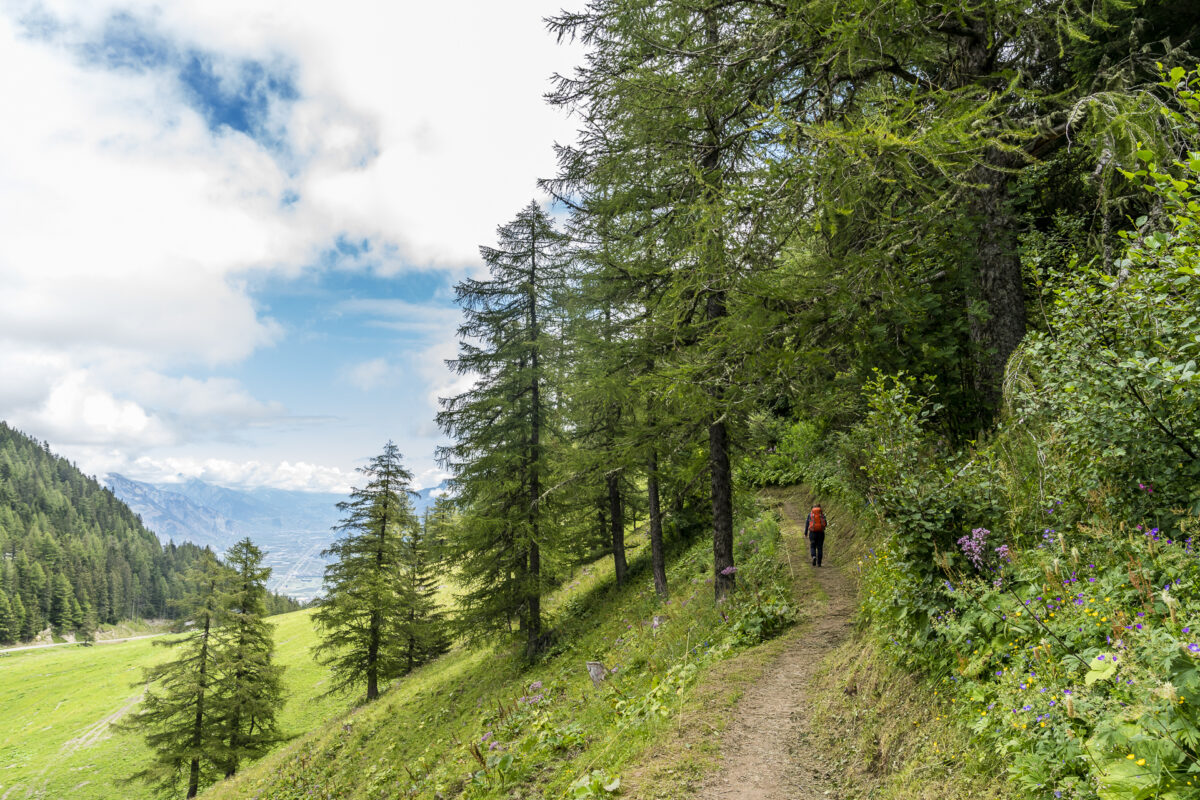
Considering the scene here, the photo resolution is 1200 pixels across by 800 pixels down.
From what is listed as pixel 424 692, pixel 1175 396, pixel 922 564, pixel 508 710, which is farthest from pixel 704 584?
pixel 424 692

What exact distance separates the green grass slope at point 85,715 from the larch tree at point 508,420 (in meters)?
15.9

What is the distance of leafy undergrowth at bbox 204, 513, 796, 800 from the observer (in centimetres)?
711

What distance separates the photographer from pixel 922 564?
5.58 metres

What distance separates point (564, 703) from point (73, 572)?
188 metres

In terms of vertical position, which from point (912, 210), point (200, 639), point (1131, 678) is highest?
point (912, 210)

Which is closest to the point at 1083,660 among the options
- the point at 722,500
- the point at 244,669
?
the point at 722,500

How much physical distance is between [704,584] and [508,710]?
5.88 meters

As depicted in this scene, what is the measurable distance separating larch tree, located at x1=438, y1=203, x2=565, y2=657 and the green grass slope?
15.9m

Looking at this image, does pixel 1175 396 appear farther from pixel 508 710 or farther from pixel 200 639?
pixel 200 639

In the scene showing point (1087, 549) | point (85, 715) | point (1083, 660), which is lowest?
point (85, 715)

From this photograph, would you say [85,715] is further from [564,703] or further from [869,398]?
[869,398]

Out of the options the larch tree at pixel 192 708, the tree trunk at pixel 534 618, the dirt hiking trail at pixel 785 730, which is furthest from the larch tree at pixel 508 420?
the larch tree at pixel 192 708

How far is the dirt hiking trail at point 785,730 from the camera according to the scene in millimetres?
5223

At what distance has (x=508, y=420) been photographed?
1962 centimetres
